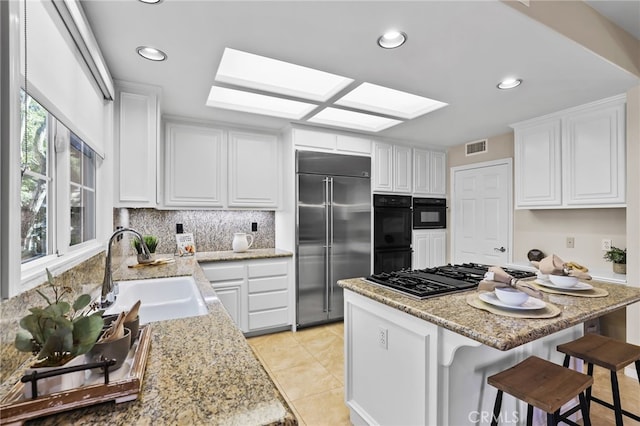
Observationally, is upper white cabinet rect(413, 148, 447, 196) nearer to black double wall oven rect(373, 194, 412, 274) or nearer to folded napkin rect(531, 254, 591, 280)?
black double wall oven rect(373, 194, 412, 274)

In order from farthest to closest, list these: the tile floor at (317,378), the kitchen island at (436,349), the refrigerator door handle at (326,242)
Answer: the refrigerator door handle at (326,242) < the tile floor at (317,378) < the kitchen island at (436,349)

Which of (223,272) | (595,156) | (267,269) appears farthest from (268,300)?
(595,156)

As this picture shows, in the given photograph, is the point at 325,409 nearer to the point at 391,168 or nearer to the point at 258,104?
the point at 258,104

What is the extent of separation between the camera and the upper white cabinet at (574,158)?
2584 millimetres

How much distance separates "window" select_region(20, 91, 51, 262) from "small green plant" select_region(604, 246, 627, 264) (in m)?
4.00

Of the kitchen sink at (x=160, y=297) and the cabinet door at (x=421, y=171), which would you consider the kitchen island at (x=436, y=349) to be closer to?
the kitchen sink at (x=160, y=297)

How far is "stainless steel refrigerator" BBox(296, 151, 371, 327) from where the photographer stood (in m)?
3.43

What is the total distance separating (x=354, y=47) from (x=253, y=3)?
646 mm

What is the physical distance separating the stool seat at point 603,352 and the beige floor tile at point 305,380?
154 centimetres

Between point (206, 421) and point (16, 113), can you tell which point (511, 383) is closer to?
point (206, 421)

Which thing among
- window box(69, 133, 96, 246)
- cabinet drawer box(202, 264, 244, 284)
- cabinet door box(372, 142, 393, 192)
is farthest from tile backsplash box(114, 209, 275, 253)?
cabinet door box(372, 142, 393, 192)

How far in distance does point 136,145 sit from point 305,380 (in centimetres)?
234

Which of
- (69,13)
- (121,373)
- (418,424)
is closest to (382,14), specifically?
(69,13)

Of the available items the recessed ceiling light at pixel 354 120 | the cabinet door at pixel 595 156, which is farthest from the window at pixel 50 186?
the cabinet door at pixel 595 156
